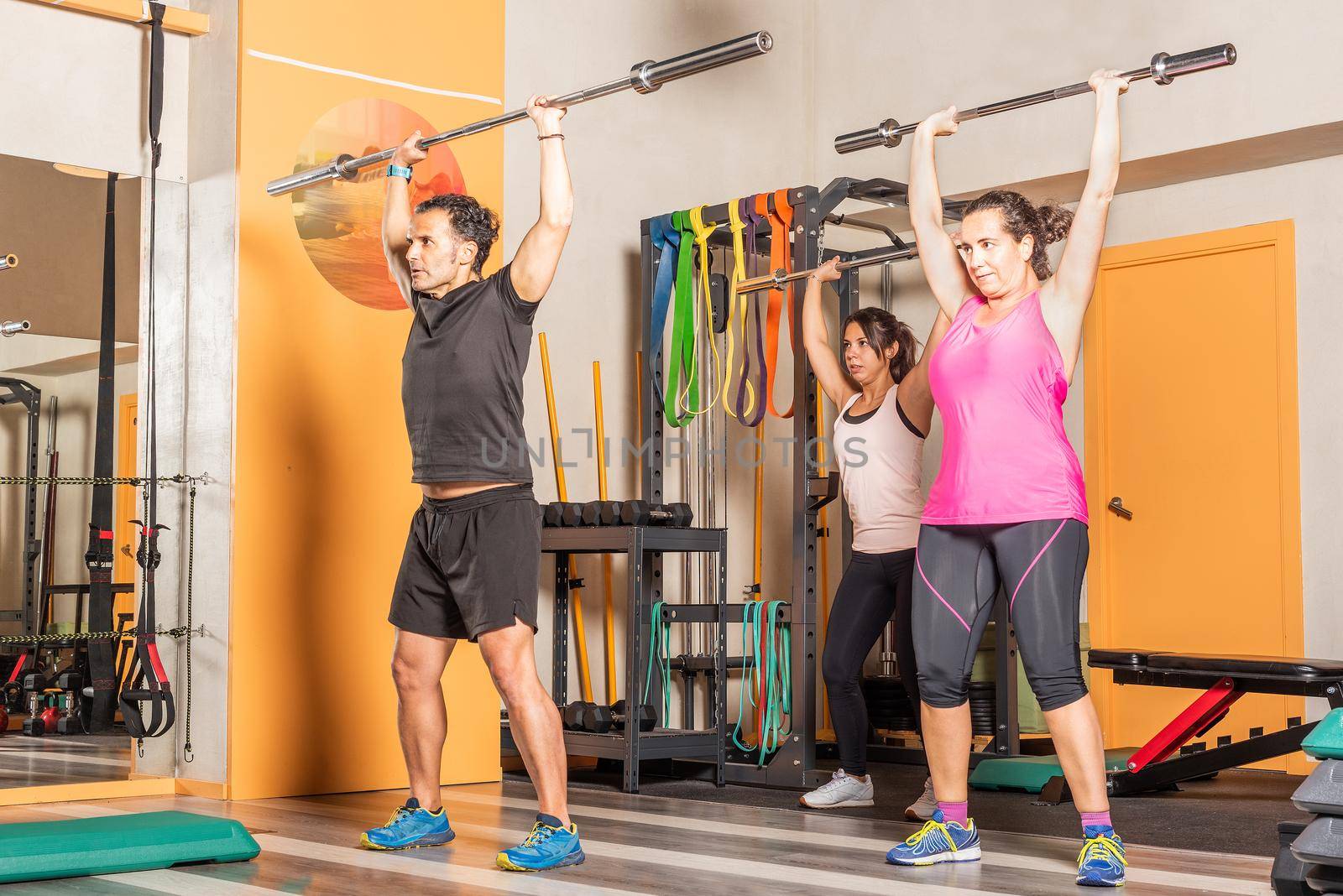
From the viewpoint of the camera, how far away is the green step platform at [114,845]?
259cm

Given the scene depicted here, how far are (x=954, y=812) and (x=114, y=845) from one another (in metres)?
1.69

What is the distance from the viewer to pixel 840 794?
3.90 m

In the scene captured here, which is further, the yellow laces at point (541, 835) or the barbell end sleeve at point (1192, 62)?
the yellow laces at point (541, 835)

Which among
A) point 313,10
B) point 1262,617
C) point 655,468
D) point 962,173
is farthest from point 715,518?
point 313,10

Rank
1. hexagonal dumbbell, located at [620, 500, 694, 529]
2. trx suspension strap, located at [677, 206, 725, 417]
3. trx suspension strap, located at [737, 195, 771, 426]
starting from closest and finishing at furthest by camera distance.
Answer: hexagonal dumbbell, located at [620, 500, 694, 529] < trx suspension strap, located at [737, 195, 771, 426] < trx suspension strap, located at [677, 206, 725, 417]

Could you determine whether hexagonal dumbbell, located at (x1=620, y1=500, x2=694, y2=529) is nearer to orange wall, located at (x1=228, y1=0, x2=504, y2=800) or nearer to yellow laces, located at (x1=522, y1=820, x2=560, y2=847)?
orange wall, located at (x1=228, y1=0, x2=504, y2=800)

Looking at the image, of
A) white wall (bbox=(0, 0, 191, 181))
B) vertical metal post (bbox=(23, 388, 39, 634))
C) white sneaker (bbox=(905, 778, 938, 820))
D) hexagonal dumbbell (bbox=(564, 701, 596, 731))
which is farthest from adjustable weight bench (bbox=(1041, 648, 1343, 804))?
white wall (bbox=(0, 0, 191, 181))

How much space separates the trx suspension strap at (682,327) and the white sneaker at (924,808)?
1.78 meters

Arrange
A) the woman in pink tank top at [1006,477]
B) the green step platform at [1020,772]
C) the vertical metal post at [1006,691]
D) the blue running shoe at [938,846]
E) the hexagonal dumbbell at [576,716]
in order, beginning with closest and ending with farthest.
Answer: the woman in pink tank top at [1006,477] < the blue running shoe at [938,846] < the green step platform at [1020,772] < the hexagonal dumbbell at [576,716] < the vertical metal post at [1006,691]

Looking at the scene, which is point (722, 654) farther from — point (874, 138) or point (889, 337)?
point (874, 138)

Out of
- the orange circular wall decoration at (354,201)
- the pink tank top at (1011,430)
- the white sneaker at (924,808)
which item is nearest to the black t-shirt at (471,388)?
the pink tank top at (1011,430)

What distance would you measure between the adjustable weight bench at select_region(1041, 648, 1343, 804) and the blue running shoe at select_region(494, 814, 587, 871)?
165cm

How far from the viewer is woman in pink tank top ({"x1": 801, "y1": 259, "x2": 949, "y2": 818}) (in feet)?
12.5

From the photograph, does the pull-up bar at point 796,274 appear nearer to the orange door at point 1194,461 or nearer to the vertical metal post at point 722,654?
the vertical metal post at point 722,654
